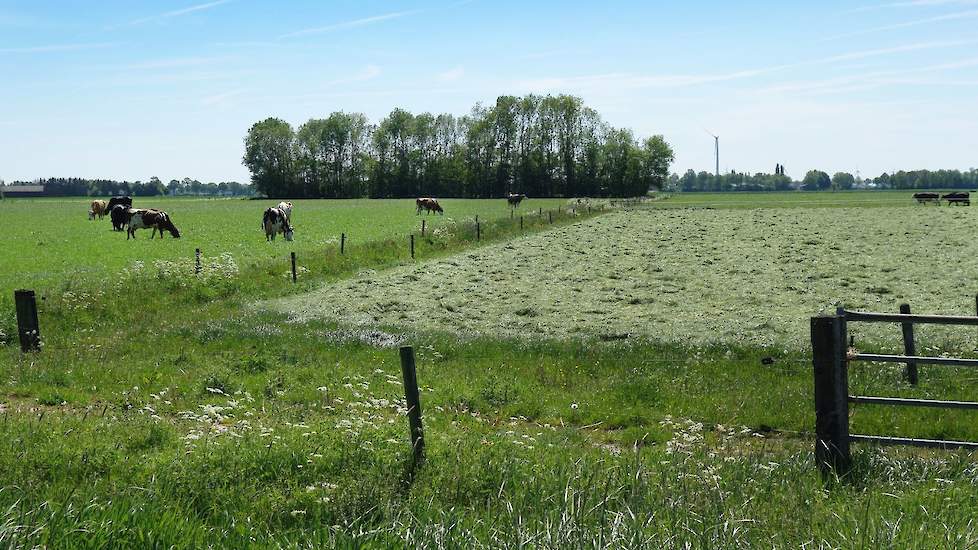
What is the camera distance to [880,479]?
355 inches

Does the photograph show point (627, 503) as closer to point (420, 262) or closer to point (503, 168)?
point (420, 262)

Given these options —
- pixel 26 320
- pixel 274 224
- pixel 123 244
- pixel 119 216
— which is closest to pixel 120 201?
pixel 119 216

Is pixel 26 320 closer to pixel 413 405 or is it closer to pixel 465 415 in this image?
pixel 465 415

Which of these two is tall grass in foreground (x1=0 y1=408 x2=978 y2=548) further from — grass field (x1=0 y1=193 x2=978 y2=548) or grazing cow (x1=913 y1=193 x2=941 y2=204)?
grazing cow (x1=913 y1=193 x2=941 y2=204)

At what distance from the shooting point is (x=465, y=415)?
13.0 m

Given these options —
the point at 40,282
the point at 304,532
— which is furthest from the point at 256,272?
the point at 304,532

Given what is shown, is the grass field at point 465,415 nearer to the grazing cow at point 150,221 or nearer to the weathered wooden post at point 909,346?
the weathered wooden post at point 909,346

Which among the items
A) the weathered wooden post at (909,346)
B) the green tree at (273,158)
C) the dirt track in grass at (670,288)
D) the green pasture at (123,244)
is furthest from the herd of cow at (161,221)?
the green tree at (273,158)

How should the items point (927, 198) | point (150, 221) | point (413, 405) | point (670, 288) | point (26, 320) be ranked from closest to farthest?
point (413, 405)
point (26, 320)
point (670, 288)
point (150, 221)
point (927, 198)

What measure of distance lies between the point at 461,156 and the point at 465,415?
142125 mm

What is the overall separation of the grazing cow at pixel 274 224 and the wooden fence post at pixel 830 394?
40.6 meters

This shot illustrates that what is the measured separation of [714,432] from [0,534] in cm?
938

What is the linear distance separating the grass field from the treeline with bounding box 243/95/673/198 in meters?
117

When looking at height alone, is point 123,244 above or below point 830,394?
above
